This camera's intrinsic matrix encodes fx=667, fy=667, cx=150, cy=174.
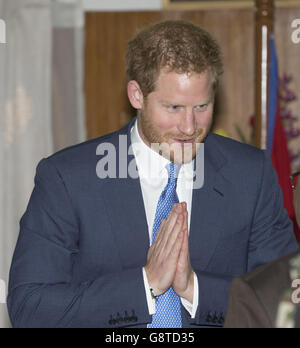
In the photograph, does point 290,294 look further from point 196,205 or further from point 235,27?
point 235,27

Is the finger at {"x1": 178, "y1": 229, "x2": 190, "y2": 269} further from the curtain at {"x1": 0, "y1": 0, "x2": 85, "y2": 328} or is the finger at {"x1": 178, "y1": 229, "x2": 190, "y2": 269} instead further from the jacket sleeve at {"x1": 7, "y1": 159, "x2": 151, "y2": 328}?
the curtain at {"x1": 0, "y1": 0, "x2": 85, "y2": 328}

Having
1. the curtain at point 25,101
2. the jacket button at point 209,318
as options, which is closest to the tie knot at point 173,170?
the jacket button at point 209,318

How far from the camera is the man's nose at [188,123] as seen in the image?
2.47m

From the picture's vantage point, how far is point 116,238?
2.69m

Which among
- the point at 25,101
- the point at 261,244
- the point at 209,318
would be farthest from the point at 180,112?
the point at 25,101

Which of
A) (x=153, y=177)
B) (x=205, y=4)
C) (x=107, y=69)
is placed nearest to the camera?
(x=153, y=177)

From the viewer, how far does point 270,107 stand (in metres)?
5.16

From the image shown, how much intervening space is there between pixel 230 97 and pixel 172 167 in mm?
3495

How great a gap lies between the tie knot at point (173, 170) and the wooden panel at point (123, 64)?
3.30 meters

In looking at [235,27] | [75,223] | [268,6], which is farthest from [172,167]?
[235,27]

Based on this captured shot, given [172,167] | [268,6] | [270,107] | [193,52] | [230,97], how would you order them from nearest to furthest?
[193,52] → [172,167] → [268,6] → [270,107] → [230,97]

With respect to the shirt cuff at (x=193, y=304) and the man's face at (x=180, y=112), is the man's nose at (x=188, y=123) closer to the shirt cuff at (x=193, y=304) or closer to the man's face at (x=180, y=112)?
the man's face at (x=180, y=112)

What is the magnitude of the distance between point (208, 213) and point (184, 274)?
1.24 ft

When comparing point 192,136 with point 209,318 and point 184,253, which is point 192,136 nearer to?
point 184,253
